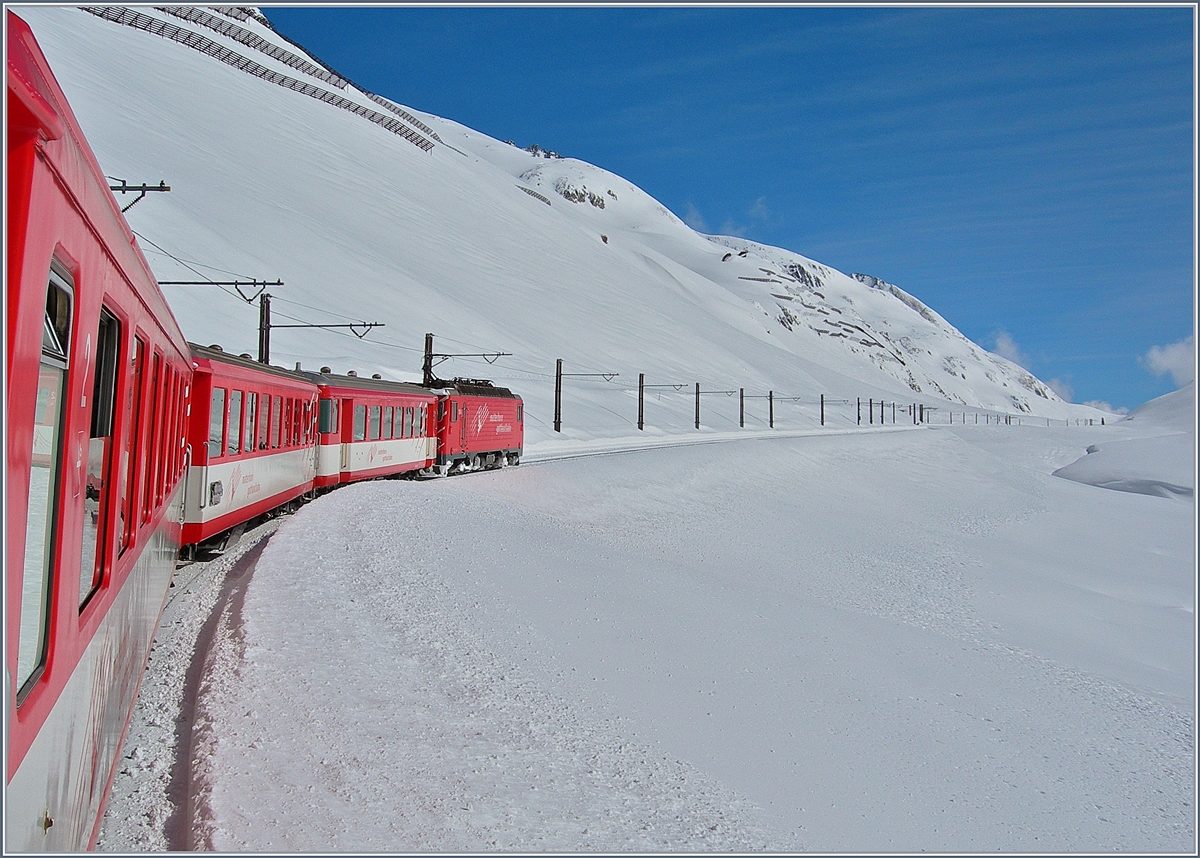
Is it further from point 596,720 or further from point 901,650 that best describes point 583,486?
point 596,720

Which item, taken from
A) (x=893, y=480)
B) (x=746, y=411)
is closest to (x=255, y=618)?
(x=893, y=480)

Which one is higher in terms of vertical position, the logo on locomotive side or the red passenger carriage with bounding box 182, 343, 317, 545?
the logo on locomotive side

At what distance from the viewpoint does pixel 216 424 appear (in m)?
10.5

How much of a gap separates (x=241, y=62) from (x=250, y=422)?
11560cm

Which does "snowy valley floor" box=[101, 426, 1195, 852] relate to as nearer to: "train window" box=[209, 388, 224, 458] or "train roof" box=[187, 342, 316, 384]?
"train window" box=[209, 388, 224, 458]

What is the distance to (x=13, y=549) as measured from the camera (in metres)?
2.12

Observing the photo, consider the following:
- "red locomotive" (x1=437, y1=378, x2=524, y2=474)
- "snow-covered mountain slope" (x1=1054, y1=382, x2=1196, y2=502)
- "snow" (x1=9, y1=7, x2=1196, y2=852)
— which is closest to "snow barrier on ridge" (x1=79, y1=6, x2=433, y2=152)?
"red locomotive" (x1=437, y1=378, x2=524, y2=474)

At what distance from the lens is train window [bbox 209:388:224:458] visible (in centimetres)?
1034

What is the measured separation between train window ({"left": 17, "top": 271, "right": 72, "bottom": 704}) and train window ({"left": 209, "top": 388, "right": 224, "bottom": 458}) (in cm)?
818

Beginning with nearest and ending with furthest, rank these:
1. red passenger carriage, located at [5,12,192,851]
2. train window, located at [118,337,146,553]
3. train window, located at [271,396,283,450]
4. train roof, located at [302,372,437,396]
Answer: red passenger carriage, located at [5,12,192,851], train window, located at [118,337,146,553], train window, located at [271,396,283,450], train roof, located at [302,372,437,396]

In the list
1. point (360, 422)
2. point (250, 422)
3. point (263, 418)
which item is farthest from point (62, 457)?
point (360, 422)

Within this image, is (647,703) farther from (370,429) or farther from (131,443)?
(370,429)

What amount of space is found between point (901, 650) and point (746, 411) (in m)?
76.8

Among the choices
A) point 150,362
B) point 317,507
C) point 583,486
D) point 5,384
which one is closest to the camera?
point 5,384
